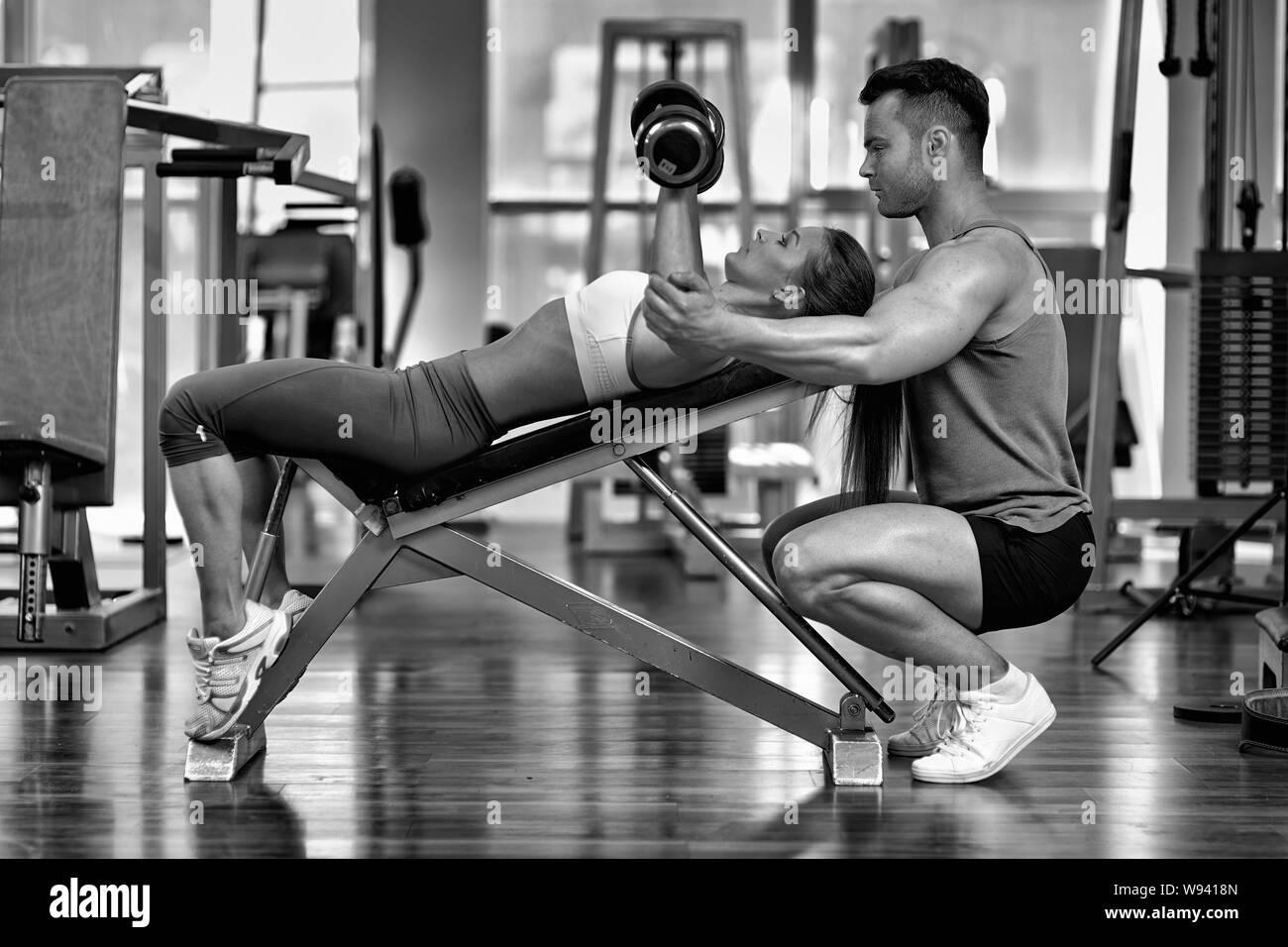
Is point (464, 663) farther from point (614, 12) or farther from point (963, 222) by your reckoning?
point (614, 12)

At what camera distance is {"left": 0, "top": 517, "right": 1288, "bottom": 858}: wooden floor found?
178 centimetres

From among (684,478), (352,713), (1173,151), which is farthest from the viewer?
(1173,151)

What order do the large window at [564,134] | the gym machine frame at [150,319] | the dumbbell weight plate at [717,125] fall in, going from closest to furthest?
the dumbbell weight plate at [717,125], the gym machine frame at [150,319], the large window at [564,134]

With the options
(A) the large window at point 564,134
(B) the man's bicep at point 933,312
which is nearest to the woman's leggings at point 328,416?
(B) the man's bicep at point 933,312

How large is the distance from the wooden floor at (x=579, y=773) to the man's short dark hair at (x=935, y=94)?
993 millimetres

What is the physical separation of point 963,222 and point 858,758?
0.83 meters

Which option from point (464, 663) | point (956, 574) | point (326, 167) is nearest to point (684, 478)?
point (464, 663)

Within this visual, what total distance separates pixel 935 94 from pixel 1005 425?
1.63 feet

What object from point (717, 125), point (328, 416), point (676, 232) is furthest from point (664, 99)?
point (328, 416)

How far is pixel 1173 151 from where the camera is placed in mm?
6488

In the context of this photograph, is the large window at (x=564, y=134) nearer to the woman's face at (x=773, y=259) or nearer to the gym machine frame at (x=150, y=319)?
the gym machine frame at (x=150, y=319)

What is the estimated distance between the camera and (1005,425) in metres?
2.03

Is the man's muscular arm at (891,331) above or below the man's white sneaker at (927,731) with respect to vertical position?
above

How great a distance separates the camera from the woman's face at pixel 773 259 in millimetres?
2029
